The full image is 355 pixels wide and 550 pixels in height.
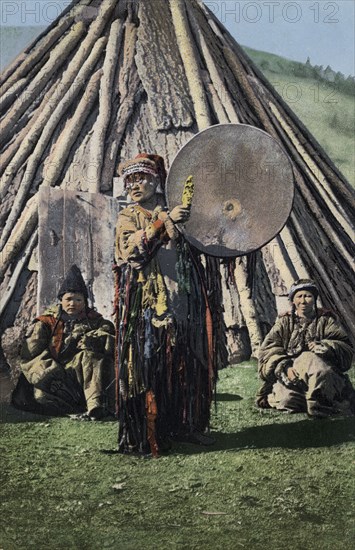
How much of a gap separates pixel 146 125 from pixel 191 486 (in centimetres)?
228

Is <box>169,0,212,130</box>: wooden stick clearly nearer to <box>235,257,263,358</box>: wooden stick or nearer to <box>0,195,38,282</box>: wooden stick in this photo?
<box>235,257,263,358</box>: wooden stick

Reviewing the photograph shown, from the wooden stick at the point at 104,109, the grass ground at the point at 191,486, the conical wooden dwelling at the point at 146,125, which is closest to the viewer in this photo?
the grass ground at the point at 191,486

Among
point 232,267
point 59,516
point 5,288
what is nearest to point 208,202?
point 232,267

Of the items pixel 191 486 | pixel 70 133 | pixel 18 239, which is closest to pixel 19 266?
pixel 18 239

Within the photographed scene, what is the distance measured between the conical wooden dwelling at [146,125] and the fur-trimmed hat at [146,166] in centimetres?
51

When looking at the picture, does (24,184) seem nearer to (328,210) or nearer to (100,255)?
(100,255)

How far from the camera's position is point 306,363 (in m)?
7.47

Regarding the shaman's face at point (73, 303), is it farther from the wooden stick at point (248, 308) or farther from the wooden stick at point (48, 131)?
the wooden stick at point (248, 308)

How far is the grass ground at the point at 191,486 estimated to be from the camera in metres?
7.05

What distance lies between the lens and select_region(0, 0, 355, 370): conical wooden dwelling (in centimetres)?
784

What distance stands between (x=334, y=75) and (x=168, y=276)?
1.89 metres

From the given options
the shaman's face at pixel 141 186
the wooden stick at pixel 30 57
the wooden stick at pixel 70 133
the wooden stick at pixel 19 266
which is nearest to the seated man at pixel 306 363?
the shaman's face at pixel 141 186

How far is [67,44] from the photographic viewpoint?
883 cm

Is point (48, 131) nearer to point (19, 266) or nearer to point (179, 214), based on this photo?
point (19, 266)
